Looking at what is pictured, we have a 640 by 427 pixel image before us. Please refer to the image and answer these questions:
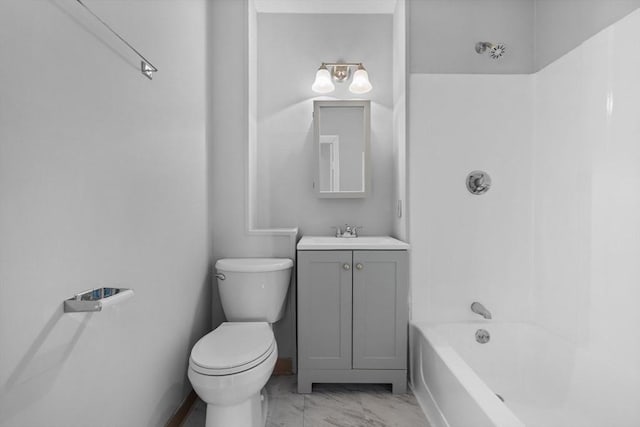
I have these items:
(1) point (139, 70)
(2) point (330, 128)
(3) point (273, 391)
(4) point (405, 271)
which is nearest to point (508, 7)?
(2) point (330, 128)

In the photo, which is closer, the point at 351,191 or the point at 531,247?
the point at 531,247

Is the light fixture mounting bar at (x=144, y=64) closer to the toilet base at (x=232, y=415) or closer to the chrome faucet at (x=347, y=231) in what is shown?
the toilet base at (x=232, y=415)

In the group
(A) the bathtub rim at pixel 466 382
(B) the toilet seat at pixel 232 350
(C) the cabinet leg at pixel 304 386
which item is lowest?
(C) the cabinet leg at pixel 304 386

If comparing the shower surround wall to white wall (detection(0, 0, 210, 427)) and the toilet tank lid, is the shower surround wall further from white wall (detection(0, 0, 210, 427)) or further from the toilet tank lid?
white wall (detection(0, 0, 210, 427))

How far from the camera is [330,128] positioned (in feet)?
8.20

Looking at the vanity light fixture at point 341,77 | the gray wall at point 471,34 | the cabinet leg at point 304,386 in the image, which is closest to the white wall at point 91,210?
the cabinet leg at point 304,386

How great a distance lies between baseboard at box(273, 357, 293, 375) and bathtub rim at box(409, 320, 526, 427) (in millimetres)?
763

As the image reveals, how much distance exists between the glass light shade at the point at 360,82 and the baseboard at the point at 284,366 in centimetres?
184

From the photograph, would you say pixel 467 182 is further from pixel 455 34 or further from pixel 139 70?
pixel 139 70

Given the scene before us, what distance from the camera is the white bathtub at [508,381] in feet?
4.53

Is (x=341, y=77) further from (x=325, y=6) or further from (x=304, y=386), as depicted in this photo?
(x=304, y=386)

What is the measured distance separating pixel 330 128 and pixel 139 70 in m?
1.38

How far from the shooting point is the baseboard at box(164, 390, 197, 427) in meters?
1.68

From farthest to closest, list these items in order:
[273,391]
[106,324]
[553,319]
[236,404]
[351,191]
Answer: [351,191] < [273,391] < [553,319] < [236,404] < [106,324]
